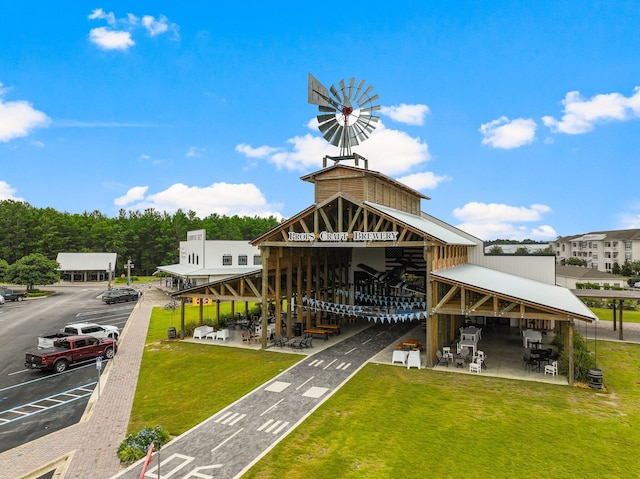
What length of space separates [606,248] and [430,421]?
275ft

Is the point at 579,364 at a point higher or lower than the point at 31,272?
lower

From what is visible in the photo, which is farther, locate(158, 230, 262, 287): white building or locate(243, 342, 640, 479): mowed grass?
locate(158, 230, 262, 287): white building

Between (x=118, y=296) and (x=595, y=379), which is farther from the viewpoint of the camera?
(x=118, y=296)

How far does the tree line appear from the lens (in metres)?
76.8

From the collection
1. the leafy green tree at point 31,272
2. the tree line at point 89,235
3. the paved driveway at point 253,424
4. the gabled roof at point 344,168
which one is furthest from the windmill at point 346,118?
the tree line at point 89,235

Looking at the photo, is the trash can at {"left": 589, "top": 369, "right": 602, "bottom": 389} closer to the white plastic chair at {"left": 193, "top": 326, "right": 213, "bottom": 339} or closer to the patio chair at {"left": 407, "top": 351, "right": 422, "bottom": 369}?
the patio chair at {"left": 407, "top": 351, "right": 422, "bottom": 369}

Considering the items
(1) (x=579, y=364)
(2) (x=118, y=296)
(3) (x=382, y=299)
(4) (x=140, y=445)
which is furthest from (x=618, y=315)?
(2) (x=118, y=296)

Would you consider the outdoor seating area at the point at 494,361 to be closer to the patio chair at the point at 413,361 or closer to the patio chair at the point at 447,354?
the patio chair at the point at 447,354

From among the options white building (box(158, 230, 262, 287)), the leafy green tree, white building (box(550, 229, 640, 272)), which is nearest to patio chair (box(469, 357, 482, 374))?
white building (box(158, 230, 262, 287))

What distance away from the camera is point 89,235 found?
3504 inches

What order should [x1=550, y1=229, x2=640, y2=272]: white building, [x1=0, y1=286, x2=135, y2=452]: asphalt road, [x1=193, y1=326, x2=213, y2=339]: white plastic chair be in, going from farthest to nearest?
1. [x1=550, y1=229, x2=640, y2=272]: white building
2. [x1=193, y1=326, x2=213, y2=339]: white plastic chair
3. [x1=0, y1=286, x2=135, y2=452]: asphalt road

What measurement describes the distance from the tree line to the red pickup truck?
207ft

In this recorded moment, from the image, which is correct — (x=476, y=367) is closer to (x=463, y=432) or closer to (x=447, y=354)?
(x=447, y=354)

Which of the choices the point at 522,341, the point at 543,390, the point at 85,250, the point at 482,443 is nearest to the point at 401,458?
the point at 482,443
